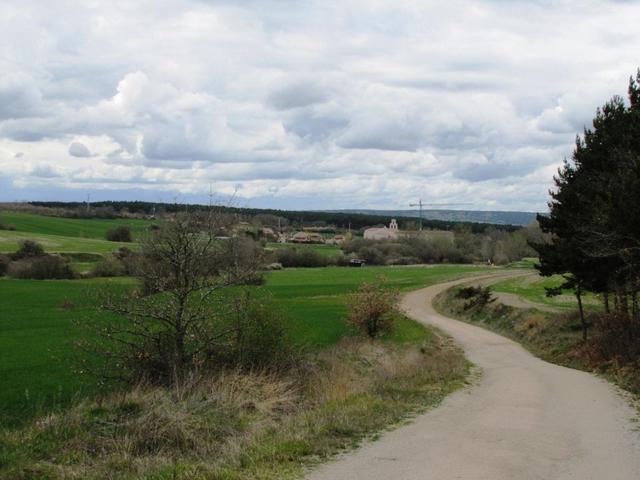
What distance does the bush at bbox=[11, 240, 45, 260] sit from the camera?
83.7 meters

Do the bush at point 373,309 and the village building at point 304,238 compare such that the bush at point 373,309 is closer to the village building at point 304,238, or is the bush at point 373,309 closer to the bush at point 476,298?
the bush at point 476,298

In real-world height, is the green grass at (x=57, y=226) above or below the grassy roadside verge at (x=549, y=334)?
above

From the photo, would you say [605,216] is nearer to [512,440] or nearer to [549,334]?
[512,440]

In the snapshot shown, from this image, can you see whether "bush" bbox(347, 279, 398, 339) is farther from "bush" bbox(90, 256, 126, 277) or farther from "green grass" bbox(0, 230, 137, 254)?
"green grass" bbox(0, 230, 137, 254)

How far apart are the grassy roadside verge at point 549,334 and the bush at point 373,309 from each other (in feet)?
25.1

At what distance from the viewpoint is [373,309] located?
1409 inches

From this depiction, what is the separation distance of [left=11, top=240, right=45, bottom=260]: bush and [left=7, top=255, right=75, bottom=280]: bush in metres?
3.35

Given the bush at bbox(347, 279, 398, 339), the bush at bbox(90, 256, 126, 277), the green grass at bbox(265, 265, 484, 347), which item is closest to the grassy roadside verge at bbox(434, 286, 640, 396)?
the green grass at bbox(265, 265, 484, 347)

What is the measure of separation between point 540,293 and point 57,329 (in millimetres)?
42821

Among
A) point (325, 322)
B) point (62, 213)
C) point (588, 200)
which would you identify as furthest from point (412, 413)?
point (62, 213)

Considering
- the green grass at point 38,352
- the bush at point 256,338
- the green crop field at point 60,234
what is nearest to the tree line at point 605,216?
the bush at point 256,338

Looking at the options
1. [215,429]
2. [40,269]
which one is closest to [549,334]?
[215,429]

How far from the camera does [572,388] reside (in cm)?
1838

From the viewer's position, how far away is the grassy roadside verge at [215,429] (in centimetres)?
899
